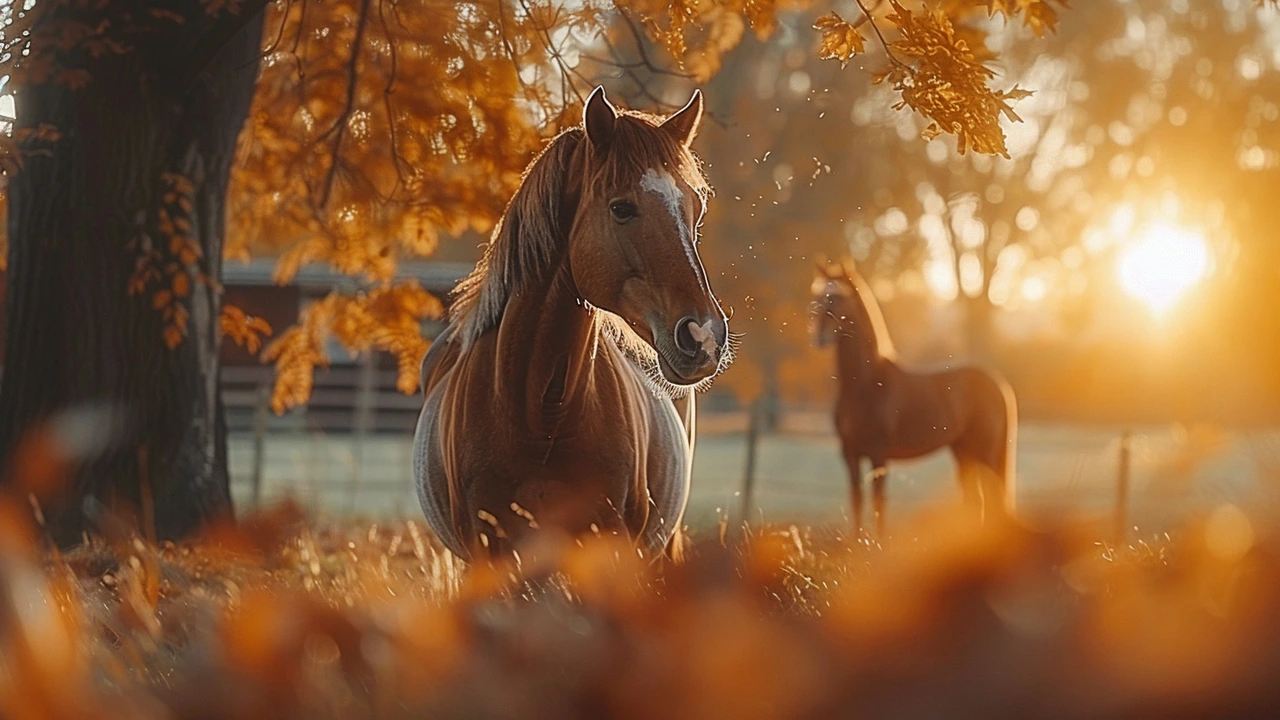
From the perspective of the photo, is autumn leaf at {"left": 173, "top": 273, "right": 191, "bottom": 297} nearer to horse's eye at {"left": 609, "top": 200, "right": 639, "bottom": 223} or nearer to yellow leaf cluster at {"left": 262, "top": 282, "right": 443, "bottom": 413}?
yellow leaf cluster at {"left": 262, "top": 282, "right": 443, "bottom": 413}

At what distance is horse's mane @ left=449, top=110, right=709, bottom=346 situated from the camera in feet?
12.1

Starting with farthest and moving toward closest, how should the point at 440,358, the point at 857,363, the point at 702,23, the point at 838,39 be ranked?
1. the point at 857,363
2. the point at 702,23
3. the point at 440,358
4. the point at 838,39

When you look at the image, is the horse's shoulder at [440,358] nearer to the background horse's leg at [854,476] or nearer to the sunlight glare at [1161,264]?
the background horse's leg at [854,476]

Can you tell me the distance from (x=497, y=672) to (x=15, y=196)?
21.8 feet

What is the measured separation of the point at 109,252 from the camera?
6.69 meters

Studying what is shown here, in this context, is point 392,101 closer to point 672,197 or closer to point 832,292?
point 832,292

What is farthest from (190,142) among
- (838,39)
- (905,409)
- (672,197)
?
(905,409)

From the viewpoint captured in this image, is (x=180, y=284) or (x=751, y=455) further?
(x=751, y=455)

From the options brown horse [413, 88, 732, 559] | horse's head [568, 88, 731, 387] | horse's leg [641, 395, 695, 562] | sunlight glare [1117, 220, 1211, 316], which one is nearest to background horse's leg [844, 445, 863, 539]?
sunlight glare [1117, 220, 1211, 316]

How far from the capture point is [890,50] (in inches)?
211

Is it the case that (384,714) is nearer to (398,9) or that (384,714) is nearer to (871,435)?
(398,9)

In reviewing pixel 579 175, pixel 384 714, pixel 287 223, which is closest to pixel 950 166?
pixel 287 223

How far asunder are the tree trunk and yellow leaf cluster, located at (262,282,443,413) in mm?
2041

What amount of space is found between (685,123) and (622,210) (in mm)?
606
